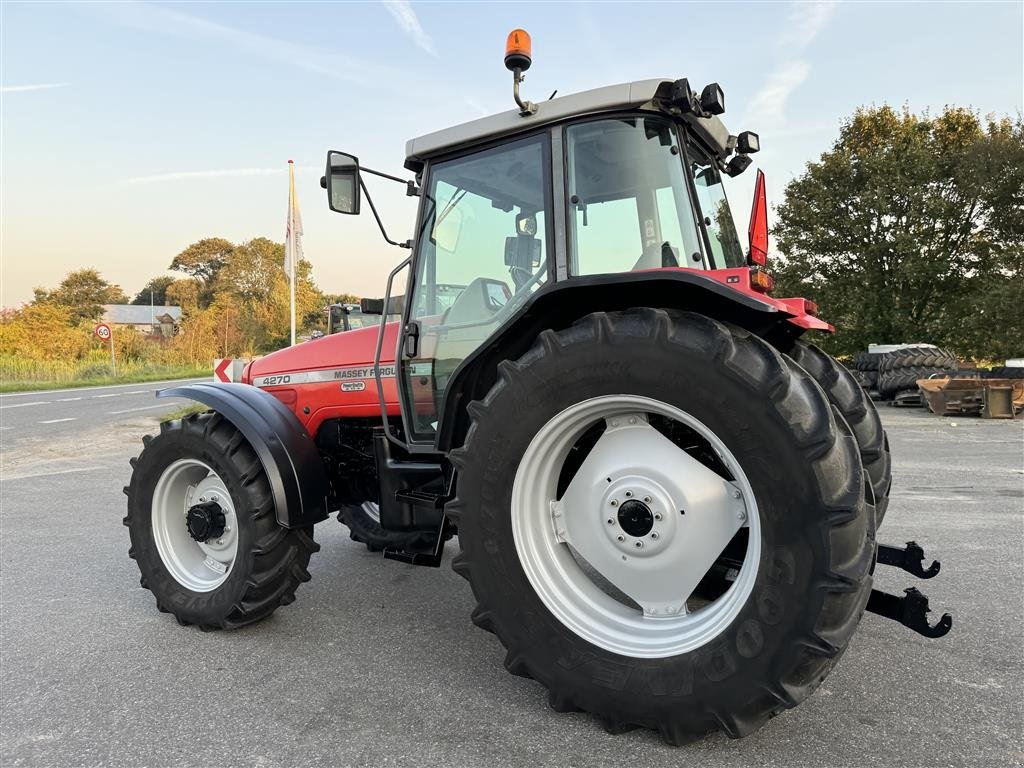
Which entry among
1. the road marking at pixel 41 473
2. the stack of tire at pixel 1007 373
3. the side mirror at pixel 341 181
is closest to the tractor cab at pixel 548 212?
the side mirror at pixel 341 181

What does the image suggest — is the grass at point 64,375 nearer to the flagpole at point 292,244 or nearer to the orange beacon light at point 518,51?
the flagpole at point 292,244

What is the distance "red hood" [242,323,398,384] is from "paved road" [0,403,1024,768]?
4.09 ft

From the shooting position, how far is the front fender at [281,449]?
3107 millimetres

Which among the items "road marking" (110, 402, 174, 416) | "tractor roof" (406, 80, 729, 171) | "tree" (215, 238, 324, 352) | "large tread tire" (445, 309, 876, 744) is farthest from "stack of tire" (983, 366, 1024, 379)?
"tree" (215, 238, 324, 352)

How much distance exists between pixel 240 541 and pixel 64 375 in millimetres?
27744

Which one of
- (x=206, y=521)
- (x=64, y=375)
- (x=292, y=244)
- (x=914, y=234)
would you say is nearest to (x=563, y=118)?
(x=206, y=521)

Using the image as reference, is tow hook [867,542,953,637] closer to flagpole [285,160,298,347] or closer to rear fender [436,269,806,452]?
rear fender [436,269,806,452]

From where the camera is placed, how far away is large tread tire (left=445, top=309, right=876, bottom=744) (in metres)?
1.93

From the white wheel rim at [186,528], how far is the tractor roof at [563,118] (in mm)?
1840

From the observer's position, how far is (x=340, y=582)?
12.8 feet

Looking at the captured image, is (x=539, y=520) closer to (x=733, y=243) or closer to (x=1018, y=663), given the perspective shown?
(x=733, y=243)

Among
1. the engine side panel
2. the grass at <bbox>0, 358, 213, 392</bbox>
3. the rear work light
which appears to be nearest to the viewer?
the rear work light

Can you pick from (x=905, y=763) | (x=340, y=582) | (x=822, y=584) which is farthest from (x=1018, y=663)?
(x=340, y=582)

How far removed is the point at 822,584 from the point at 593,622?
0.79 meters
